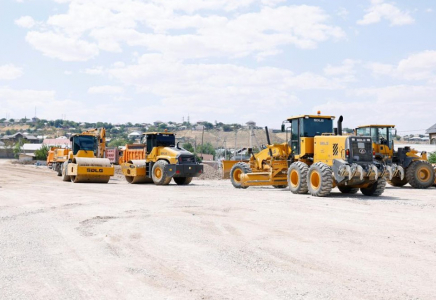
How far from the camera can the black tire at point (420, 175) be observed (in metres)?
23.6

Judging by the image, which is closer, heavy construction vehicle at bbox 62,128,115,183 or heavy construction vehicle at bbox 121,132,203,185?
heavy construction vehicle at bbox 121,132,203,185

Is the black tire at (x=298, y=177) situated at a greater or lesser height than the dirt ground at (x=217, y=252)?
greater

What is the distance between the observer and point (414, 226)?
10.9 meters

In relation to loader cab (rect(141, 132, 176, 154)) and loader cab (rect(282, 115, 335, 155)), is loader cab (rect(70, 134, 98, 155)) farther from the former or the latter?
loader cab (rect(282, 115, 335, 155))

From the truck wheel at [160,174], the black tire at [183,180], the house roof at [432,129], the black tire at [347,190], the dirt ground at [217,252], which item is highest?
the house roof at [432,129]

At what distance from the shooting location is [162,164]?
24719 mm

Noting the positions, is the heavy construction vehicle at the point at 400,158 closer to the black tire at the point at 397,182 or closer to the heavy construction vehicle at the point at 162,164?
the black tire at the point at 397,182

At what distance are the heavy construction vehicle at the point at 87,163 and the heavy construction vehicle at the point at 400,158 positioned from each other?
544 inches

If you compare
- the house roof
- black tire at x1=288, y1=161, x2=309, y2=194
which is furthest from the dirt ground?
the house roof

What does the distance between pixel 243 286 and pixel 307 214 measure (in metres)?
7.08

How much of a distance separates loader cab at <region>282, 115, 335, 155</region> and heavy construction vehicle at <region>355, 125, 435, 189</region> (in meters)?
4.97

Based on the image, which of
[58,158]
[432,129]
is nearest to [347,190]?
[58,158]

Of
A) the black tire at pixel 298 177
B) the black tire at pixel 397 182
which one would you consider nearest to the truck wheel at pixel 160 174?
the black tire at pixel 298 177

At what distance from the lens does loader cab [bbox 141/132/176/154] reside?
25781mm
